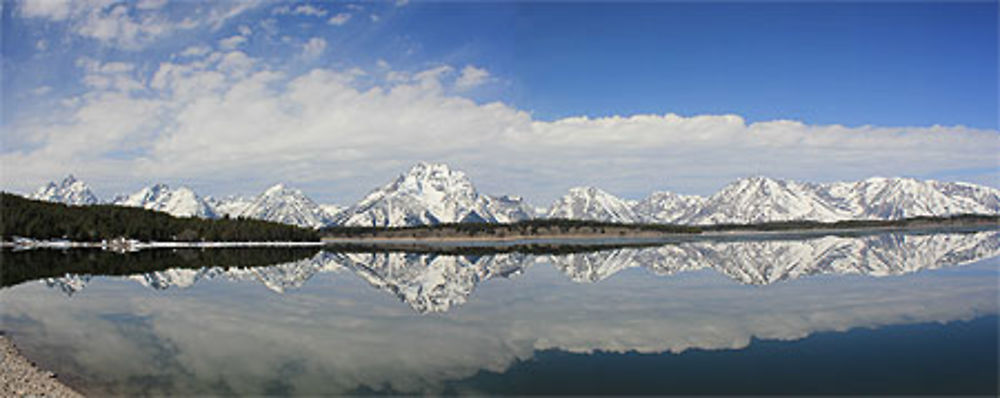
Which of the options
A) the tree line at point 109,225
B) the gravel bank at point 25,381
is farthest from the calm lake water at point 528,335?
the tree line at point 109,225

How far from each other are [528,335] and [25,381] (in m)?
19.1

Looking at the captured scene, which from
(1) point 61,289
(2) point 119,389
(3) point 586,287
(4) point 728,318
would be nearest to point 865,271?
(3) point 586,287

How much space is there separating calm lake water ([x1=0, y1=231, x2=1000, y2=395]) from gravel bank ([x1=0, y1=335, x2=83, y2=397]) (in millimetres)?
680

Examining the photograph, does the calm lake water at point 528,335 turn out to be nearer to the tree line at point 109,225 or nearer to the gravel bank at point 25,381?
the gravel bank at point 25,381

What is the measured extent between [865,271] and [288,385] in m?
61.1

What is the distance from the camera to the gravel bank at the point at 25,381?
2078 cm

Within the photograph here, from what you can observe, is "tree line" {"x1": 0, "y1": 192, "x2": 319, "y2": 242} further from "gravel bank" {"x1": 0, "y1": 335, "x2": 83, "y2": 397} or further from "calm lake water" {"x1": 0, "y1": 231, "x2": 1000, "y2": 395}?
"gravel bank" {"x1": 0, "y1": 335, "x2": 83, "y2": 397}

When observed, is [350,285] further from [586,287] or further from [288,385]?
[288,385]

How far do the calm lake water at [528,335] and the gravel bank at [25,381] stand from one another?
68cm

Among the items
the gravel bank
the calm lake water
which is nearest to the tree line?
the calm lake water

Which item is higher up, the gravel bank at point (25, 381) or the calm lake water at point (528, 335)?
the calm lake water at point (528, 335)

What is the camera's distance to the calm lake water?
21469 mm

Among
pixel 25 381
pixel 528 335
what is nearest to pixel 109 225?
pixel 25 381

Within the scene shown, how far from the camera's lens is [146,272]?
3100 inches
